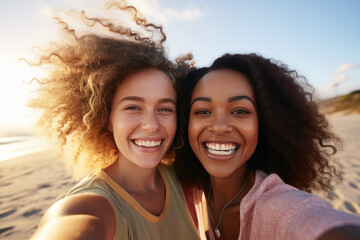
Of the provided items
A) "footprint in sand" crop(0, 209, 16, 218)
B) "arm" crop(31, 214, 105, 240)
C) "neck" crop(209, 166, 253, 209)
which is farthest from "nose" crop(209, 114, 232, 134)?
"footprint in sand" crop(0, 209, 16, 218)

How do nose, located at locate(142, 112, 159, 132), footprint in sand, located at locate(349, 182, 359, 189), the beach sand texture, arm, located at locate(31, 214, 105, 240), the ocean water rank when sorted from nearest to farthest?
1. arm, located at locate(31, 214, 105, 240)
2. nose, located at locate(142, 112, 159, 132)
3. the beach sand texture
4. footprint in sand, located at locate(349, 182, 359, 189)
5. the ocean water

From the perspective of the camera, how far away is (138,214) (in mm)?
1624

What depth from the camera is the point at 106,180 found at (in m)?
1.64

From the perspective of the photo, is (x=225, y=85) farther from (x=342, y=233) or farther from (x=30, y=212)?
(x=30, y=212)

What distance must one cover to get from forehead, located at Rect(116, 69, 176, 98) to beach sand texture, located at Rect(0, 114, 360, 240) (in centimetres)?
278

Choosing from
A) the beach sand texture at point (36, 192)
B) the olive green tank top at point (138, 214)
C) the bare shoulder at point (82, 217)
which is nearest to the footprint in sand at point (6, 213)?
the beach sand texture at point (36, 192)

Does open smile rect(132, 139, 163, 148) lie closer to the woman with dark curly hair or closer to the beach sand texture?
the woman with dark curly hair

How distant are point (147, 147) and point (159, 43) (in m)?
1.27

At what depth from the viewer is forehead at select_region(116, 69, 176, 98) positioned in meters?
1.84

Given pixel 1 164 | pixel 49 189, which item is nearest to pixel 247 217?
pixel 49 189

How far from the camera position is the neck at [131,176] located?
1895 mm

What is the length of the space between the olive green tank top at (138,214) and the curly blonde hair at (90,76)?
64 centimetres

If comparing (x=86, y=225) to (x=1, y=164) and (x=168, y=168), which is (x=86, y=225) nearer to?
(x=168, y=168)

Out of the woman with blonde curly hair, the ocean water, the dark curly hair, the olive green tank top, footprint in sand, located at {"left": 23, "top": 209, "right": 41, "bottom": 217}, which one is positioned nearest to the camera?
the olive green tank top
